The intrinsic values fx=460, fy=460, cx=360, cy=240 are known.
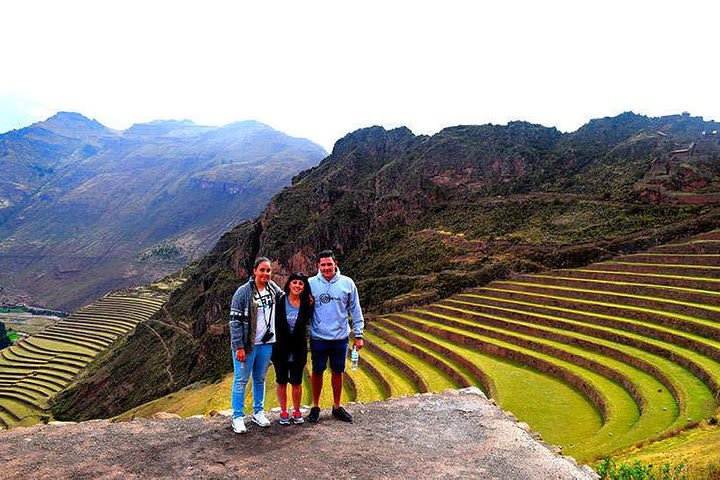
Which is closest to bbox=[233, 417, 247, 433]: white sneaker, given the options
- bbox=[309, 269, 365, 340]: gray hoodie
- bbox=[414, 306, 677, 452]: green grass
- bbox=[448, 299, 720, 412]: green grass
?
bbox=[309, 269, 365, 340]: gray hoodie

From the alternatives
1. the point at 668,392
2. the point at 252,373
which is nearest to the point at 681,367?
the point at 668,392

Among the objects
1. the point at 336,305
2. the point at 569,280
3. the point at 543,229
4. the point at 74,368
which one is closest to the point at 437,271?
the point at 543,229

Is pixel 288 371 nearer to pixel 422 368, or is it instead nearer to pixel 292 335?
pixel 292 335

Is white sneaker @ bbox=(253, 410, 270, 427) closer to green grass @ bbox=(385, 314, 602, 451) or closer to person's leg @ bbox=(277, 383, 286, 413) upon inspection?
person's leg @ bbox=(277, 383, 286, 413)

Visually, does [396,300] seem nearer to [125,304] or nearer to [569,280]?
[569,280]

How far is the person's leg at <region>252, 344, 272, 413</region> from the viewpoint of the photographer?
719 centimetres

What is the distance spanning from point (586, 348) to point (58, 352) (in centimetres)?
8192

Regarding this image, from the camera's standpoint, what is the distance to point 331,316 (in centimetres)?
748

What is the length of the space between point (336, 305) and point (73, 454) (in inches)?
164

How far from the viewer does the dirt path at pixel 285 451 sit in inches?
234

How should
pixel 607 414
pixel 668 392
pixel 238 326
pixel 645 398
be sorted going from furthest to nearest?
1. pixel 668 392
2. pixel 645 398
3. pixel 607 414
4. pixel 238 326

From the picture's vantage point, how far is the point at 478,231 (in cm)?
5003

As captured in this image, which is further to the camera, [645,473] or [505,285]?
[505,285]

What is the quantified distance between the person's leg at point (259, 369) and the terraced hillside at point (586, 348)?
7.55m
